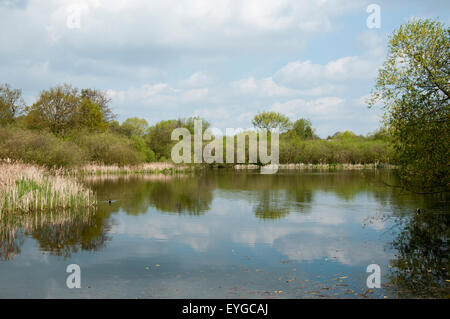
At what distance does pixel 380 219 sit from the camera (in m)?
17.0

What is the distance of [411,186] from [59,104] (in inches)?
1709

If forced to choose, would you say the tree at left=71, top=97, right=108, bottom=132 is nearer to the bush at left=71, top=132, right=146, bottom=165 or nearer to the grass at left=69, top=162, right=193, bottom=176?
the bush at left=71, top=132, right=146, bottom=165

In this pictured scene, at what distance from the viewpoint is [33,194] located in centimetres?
1686

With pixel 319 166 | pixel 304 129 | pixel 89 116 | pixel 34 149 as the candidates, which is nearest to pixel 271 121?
pixel 304 129

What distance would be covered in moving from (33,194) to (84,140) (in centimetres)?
3085

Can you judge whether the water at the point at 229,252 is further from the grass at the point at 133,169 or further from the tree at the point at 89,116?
the tree at the point at 89,116

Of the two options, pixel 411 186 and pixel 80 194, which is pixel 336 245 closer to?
pixel 411 186

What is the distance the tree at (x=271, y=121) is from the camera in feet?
335

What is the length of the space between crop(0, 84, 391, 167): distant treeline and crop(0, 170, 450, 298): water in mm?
3501

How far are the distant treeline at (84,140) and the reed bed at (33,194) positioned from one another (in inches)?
407

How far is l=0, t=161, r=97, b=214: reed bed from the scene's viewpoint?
52.1 ft

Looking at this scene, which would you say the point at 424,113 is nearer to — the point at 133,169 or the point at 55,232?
the point at 55,232
